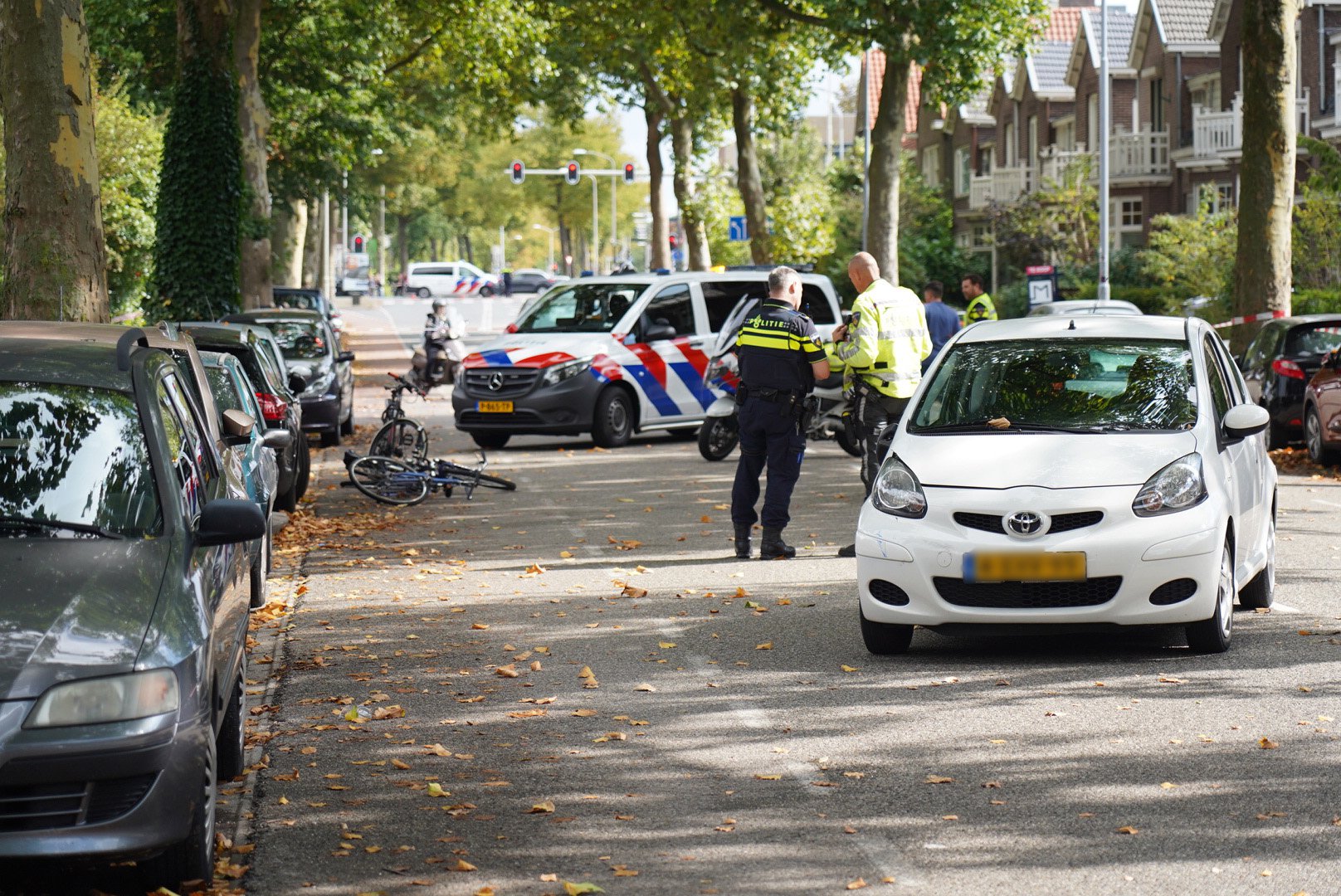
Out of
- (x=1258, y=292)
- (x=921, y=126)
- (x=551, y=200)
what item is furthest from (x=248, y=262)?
(x=551, y=200)

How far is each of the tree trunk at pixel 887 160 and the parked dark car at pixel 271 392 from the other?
14147 millimetres

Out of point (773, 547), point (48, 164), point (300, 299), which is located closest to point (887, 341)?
point (773, 547)

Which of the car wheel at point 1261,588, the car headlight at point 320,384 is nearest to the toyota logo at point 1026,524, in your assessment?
the car wheel at point 1261,588

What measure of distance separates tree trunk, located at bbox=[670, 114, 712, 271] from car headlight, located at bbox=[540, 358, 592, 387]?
81.2ft

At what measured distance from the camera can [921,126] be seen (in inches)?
2788

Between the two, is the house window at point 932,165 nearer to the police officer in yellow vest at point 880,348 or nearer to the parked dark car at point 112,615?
the police officer in yellow vest at point 880,348

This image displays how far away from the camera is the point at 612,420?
21172 mm

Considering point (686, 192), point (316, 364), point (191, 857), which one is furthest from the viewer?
point (686, 192)

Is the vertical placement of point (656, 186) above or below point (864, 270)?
above

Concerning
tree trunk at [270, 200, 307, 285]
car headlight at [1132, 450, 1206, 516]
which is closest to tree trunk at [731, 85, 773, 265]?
tree trunk at [270, 200, 307, 285]

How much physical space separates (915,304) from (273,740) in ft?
22.9

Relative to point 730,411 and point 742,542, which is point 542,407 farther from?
point 742,542

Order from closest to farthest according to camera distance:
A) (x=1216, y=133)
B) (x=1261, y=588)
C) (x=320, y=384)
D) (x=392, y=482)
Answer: (x=1261, y=588) → (x=392, y=482) → (x=320, y=384) → (x=1216, y=133)

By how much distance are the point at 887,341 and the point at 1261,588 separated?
3.74 m
